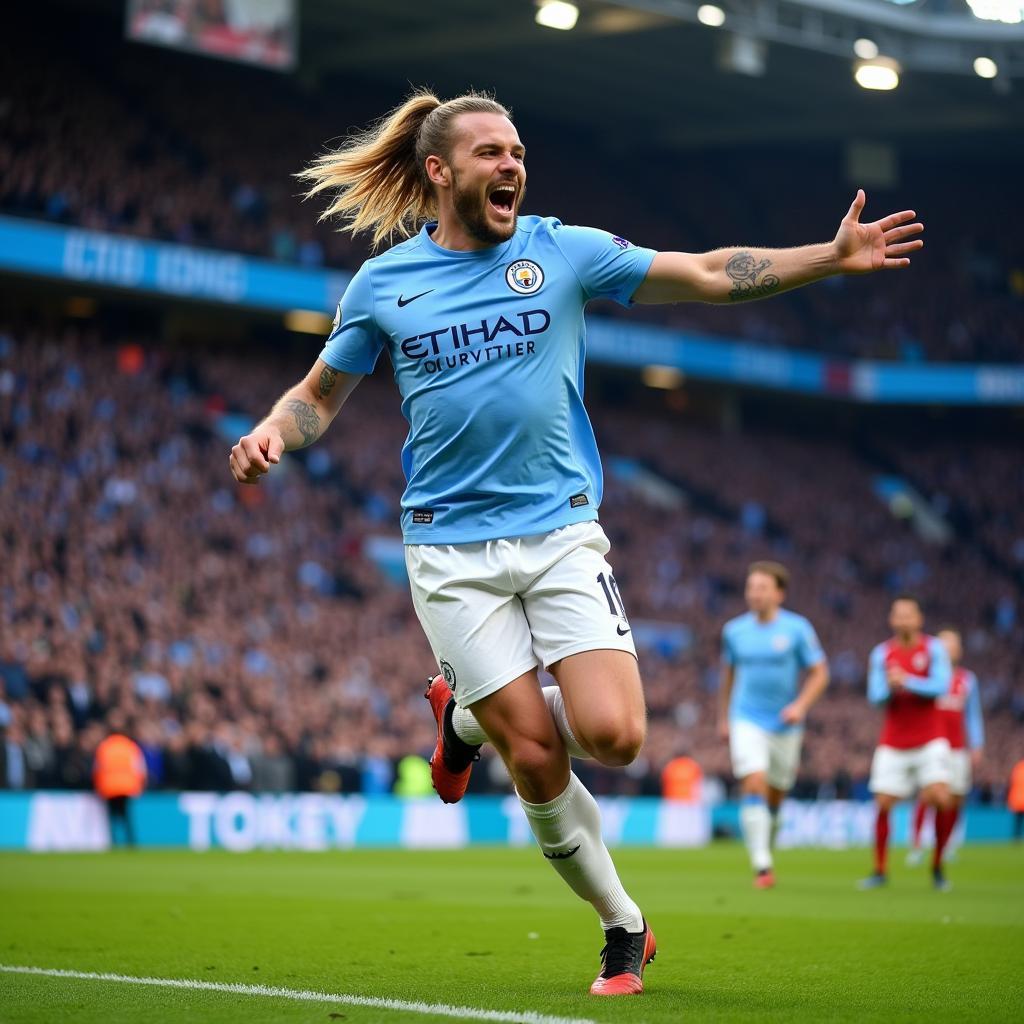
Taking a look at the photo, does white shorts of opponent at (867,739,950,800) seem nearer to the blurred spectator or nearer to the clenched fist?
the blurred spectator

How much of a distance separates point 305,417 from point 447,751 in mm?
1311

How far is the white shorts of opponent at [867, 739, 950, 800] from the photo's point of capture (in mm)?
13414

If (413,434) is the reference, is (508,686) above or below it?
below

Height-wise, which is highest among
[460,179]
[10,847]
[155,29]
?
[155,29]

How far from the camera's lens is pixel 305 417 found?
19.4 feet

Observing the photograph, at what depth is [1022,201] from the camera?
46.1 metres

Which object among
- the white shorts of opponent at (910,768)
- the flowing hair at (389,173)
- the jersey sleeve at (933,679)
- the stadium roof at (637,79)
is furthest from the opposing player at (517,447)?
the stadium roof at (637,79)

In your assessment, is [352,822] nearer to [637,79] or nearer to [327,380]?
[327,380]

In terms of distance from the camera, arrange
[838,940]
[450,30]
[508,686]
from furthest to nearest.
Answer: [450,30], [838,940], [508,686]

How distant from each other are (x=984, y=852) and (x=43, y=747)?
11.3 meters

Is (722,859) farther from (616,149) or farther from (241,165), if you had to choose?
(616,149)

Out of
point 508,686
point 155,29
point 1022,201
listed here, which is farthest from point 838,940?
point 1022,201

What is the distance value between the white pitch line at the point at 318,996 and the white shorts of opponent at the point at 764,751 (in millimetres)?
7479

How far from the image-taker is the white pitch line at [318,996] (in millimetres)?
5047
